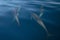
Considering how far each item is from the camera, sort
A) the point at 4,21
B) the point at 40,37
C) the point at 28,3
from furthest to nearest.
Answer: the point at 28,3 → the point at 4,21 → the point at 40,37

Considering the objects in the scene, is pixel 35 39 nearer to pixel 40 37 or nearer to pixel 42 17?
pixel 40 37

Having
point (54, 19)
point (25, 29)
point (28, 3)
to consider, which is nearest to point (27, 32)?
point (25, 29)

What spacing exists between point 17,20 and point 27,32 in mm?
142

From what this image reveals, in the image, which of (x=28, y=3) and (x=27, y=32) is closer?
(x=27, y=32)

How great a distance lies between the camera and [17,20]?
3.12ft

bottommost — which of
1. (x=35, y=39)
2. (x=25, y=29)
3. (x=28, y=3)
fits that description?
(x=35, y=39)

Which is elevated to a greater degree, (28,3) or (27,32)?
(28,3)

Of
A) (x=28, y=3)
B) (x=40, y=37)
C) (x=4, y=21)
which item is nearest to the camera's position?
(x=40, y=37)

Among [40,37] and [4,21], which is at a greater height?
[4,21]

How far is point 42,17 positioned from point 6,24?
0.31 meters

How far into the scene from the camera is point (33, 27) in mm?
901

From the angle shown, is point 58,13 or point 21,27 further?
point 58,13

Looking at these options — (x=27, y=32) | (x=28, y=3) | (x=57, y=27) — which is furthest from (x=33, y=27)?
(x=28, y=3)

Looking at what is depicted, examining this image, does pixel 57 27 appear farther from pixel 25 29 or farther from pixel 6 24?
pixel 6 24
